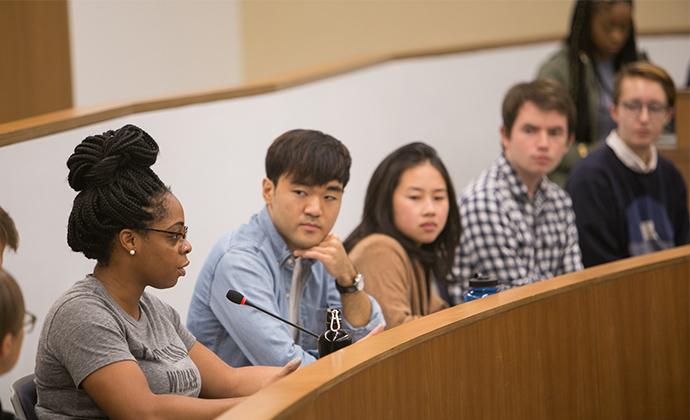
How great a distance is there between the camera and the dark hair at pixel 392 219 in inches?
131

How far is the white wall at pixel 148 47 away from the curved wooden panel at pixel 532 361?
339 cm

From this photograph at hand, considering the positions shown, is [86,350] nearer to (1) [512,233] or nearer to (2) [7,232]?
(2) [7,232]

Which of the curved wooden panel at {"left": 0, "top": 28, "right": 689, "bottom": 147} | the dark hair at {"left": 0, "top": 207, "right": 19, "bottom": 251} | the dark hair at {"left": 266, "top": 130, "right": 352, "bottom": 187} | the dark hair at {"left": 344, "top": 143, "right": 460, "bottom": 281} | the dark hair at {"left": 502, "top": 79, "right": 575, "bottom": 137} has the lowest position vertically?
the dark hair at {"left": 344, "top": 143, "right": 460, "bottom": 281}

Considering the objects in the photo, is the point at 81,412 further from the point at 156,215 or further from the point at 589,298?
the point at 589,298

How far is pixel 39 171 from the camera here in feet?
9.20

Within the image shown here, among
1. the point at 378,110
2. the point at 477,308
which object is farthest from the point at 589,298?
the point at 378,110

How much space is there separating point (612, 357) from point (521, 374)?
48 centimetres

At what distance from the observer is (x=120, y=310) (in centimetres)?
219

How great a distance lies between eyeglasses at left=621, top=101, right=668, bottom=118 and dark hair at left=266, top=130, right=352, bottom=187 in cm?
173

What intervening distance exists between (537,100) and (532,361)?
4.51 feet

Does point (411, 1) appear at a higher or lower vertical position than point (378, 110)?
higher

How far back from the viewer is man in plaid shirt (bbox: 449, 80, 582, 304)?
3.67 metres

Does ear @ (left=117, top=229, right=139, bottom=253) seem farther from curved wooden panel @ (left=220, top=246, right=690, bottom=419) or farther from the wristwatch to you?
the wristwatch

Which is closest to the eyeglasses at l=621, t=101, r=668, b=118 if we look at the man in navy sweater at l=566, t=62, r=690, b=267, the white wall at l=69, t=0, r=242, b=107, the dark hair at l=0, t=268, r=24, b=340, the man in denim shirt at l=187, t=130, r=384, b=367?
the man in navy sweater at l=566, t=62, r=690, b=267
